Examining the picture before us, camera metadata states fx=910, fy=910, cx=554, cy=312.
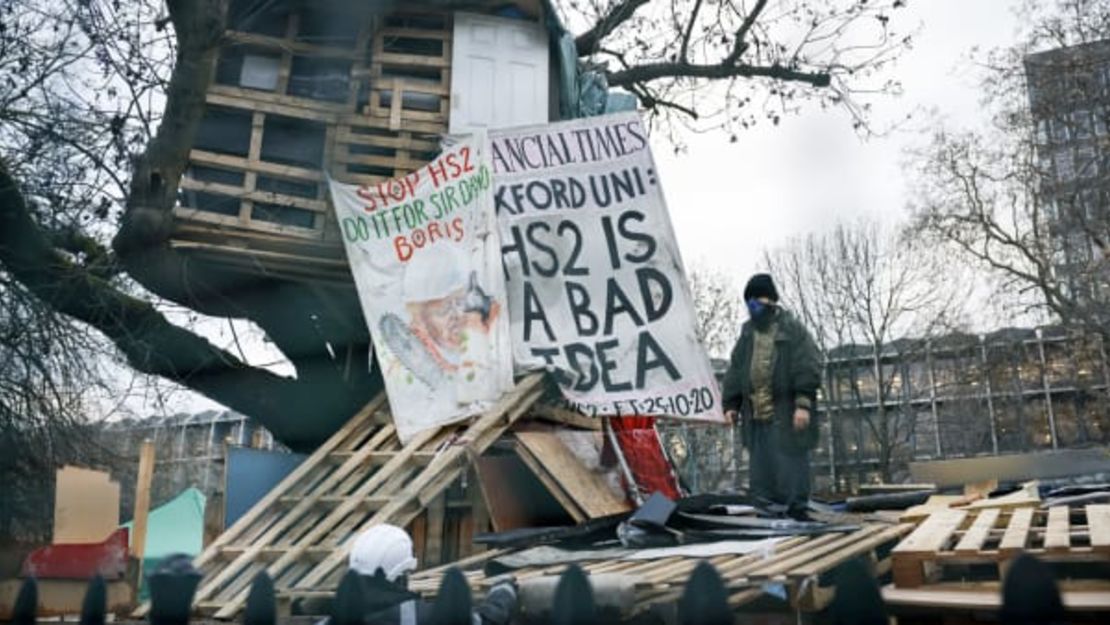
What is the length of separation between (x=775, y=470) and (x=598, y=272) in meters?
2.61

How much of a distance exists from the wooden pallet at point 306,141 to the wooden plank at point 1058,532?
6581 mm

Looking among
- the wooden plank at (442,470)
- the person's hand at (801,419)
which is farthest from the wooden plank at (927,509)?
the wooden plank at (442,470)

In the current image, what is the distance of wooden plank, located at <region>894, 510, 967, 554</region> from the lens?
452cm

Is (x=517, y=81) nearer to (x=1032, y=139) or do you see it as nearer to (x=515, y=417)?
(x=515, y=417)

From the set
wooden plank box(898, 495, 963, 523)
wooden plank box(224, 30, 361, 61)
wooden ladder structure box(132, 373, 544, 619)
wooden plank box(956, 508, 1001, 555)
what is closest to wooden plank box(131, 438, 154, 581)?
wooden ladder structure box(132, 373, 544, 619)

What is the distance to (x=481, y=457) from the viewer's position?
8.30 meters

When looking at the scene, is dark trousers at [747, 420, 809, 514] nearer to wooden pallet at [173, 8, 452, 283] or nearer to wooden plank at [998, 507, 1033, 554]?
wooden plank at [998, 507, 1033, 554]

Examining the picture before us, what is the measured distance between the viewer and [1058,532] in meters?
4.63

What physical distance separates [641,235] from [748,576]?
15.9 ft

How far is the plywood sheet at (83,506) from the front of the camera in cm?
787

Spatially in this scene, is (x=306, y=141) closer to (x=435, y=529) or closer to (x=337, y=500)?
(x=337, y=500)

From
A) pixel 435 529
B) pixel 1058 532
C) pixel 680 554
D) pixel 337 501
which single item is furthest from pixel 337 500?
pixel 1058 532

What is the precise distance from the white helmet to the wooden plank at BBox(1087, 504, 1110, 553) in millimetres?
3062

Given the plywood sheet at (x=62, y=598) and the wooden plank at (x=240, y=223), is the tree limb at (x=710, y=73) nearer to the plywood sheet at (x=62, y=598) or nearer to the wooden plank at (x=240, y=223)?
the wooden plank at (x=240, y=223)
